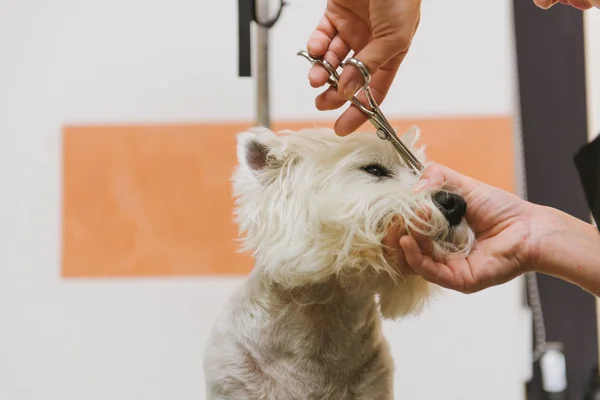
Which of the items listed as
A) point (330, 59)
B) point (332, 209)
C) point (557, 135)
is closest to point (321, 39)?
point (330, 59)

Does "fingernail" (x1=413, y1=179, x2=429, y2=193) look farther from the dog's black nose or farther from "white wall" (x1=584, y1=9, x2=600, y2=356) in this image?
"white wall" (x1=584, y1=9, x2=600, y2=356)

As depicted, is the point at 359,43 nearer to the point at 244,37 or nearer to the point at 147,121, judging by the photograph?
the point at 244,37

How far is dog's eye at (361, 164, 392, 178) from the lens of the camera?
2.74 feet

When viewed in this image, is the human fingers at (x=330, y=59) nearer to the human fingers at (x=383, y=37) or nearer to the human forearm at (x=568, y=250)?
the human fingers at (x=383, y=37)

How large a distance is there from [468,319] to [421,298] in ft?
1.28

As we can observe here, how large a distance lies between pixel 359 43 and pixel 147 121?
49 cm

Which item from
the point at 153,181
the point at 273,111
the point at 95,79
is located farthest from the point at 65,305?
the point at 273,111

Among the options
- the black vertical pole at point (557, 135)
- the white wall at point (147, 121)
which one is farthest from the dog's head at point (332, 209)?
the black vertical pole at point (557, 135)

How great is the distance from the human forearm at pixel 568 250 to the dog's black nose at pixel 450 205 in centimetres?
9

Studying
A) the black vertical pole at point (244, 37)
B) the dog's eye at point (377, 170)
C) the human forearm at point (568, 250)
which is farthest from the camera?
the black vertical pole at point (244, 37)

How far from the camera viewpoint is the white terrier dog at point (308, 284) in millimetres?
799

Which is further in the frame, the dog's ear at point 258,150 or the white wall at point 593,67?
the white wall at point 593,67

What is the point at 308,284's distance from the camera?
2.74ft

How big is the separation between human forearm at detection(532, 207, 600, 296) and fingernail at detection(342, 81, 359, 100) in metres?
0.28
